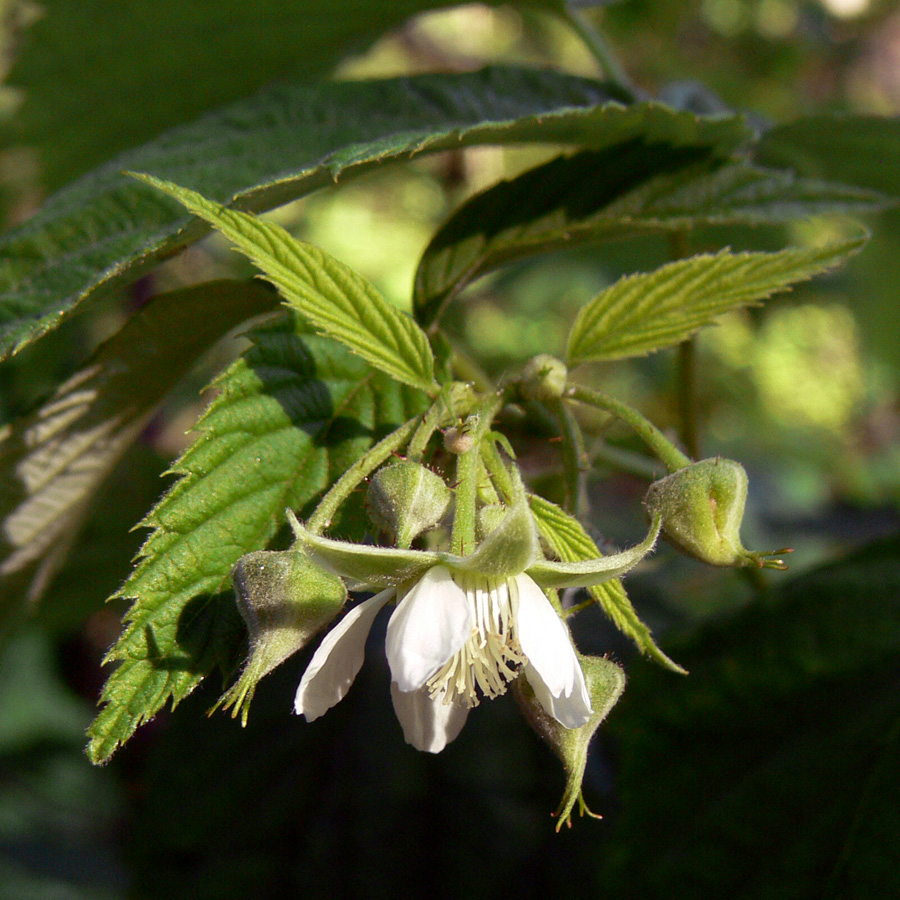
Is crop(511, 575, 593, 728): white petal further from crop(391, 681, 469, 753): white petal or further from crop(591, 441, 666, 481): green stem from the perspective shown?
crop(591, 441, 666, 481): green stem

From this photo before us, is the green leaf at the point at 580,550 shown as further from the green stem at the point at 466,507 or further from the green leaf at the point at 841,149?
the green leaf at the point at 841,149

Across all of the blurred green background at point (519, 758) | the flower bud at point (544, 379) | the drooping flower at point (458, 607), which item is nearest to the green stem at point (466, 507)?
the drooping flower at point (458, 607)

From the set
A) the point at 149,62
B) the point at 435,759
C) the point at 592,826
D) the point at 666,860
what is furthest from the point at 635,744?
the point at 149,62

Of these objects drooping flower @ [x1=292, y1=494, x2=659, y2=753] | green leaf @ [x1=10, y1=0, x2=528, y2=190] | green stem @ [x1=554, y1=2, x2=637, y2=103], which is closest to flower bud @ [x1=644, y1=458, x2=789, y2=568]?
drooping flower @ [x1=292, y1=494, x2=659, y2=753]

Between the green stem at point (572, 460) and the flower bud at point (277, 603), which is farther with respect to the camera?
the green stem at point (572, 460)

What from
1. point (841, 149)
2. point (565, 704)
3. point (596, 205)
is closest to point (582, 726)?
point (565, 704)

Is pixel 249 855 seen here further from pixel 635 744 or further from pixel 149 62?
pixel 149 62
